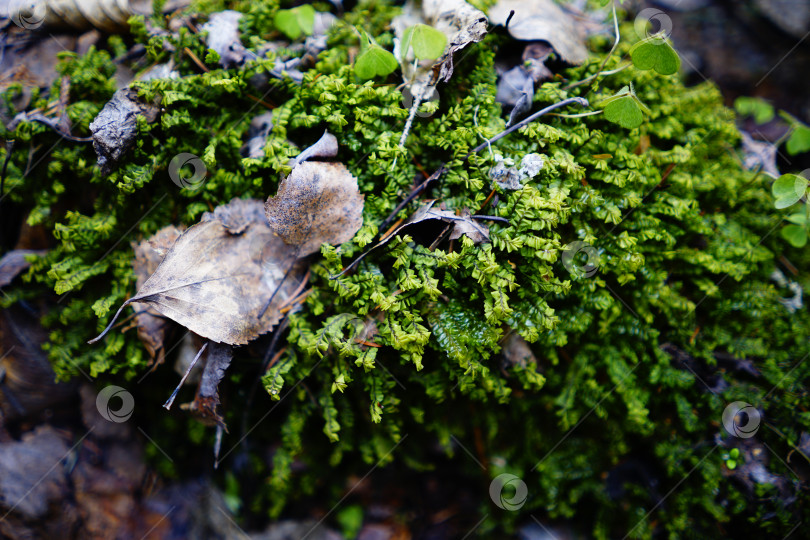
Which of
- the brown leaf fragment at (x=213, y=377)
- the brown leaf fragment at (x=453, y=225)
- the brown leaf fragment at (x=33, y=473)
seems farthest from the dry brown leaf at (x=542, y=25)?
the brown leaf fragment at (x=33, y=473)

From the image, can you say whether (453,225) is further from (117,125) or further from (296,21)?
(117,125)

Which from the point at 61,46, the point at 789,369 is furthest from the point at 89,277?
the point at 789,369

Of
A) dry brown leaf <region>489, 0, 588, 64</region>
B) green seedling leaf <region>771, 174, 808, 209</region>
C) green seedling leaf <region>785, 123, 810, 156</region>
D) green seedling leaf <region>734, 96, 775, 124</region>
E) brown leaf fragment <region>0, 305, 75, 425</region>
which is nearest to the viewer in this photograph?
green seedling leaf <region>771, 174, 808, 209</region>

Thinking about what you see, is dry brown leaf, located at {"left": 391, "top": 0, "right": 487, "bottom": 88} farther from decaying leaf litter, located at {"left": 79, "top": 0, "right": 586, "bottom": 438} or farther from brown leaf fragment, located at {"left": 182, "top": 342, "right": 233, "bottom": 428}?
brown leaf fragment, located at {"left": 182, "top": 342, "right": 233, "bottom": 428}

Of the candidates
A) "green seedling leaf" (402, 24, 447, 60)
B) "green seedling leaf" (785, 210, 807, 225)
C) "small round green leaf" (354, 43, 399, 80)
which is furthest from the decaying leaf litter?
"green seedling leaf" (785, 210, 807, 225)

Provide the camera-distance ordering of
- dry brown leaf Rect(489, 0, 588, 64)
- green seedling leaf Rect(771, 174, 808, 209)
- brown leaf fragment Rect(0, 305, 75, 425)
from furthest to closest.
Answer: brown leaf fragment Rect(0, 305, 75, 425) < dry brown leaf Rect(489, 0, 588, 64) < green seedling leaf Rect(771, 174, 808, 209)

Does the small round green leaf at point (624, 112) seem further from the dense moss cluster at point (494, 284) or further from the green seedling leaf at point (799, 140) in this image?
the green seedling leaf at point (799, 140)
